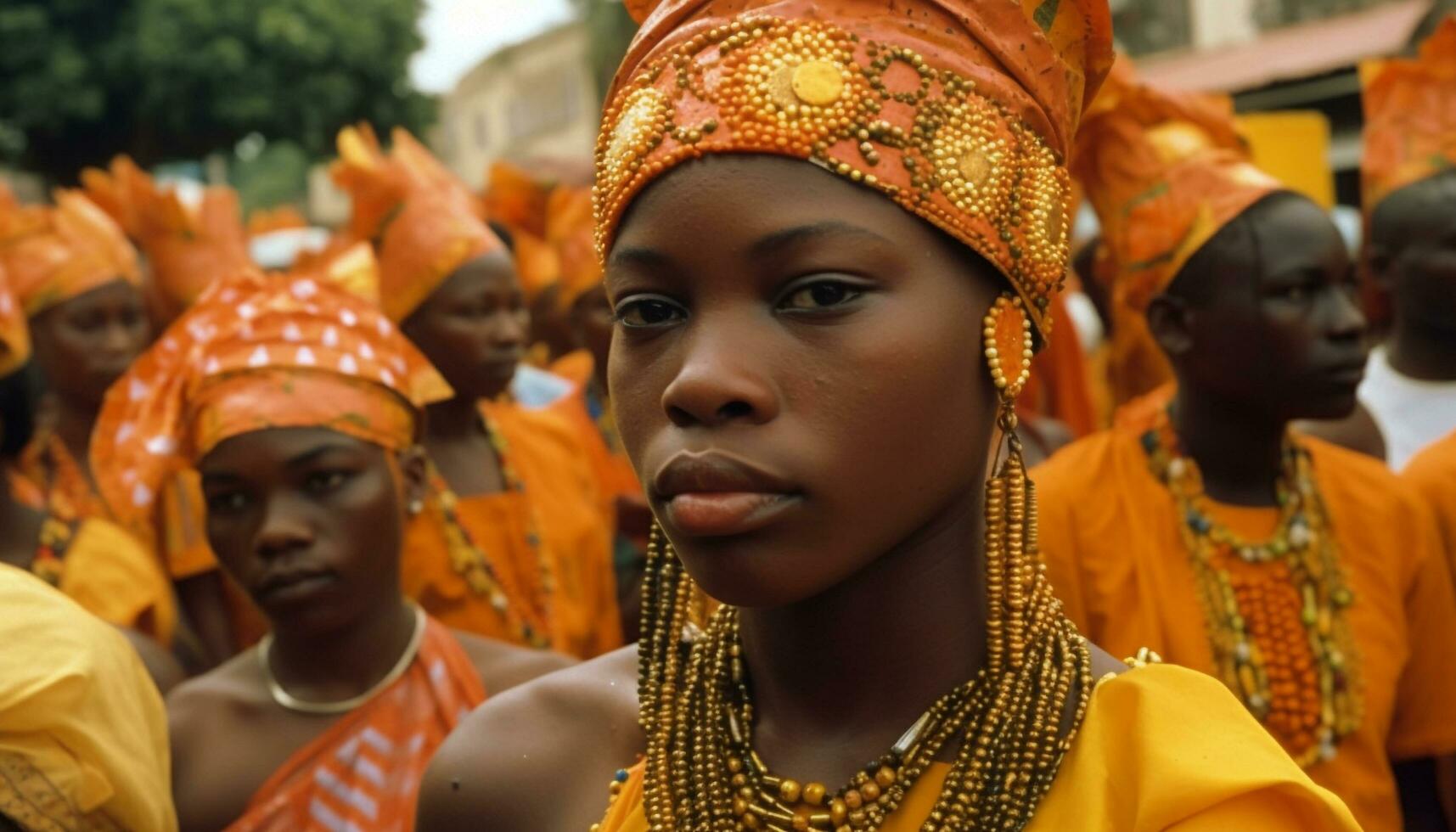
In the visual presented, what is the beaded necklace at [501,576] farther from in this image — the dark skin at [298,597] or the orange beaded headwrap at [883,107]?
the orange beaded headwrap at [883,107]

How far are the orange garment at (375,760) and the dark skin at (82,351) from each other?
324 cm

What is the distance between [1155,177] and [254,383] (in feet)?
7.35

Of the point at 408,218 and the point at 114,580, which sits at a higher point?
the point at 408,218

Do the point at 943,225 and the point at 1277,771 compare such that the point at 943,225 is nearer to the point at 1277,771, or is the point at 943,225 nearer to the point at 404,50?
the point at 1277,771

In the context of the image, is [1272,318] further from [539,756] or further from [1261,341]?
[539,756]

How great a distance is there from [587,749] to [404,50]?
21638 millimetres

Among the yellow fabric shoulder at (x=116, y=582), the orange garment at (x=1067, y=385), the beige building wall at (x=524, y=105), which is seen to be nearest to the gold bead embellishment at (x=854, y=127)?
the yellow fabric shoulder at (x=116, y=582)

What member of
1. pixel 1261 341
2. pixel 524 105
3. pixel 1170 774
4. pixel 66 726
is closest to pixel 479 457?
pixel 1261 341

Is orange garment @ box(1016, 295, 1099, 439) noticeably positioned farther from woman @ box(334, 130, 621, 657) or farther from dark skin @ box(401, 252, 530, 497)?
dark skin @ box(401, 252, 530, 497)

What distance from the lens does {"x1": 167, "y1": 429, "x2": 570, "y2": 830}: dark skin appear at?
338 cm

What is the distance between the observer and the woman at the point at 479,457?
4.91m

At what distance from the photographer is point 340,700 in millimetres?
3475

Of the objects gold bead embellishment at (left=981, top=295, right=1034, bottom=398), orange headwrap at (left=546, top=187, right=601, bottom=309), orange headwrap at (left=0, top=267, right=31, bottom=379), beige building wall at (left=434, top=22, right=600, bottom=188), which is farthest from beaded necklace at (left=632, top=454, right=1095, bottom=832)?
beige building wall at (left=434, top=22, right=600, bottom=188)

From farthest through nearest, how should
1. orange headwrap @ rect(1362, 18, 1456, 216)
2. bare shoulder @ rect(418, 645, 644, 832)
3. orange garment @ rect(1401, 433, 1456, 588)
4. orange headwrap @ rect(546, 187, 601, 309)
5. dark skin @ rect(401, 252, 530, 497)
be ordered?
orange headwrap @ rect(546, 187, 601, 309)
dark skin @ rect(401, 252, 530, 497)
orange headwrap @ rect(1362, 18, 1456, 216)
orange garment @ rect(1401, 433, 1456, 588)
bare shoulder @ rect(418, 645, 644, 832)
